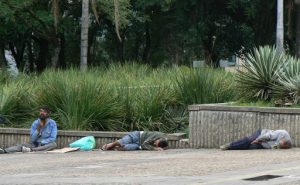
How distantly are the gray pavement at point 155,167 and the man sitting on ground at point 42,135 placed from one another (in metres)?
1.19

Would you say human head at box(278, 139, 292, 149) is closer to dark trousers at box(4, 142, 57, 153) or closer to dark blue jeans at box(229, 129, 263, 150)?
dark blue jeans at box(229, 129, 263, 150)

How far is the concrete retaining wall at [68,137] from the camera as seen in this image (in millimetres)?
16062

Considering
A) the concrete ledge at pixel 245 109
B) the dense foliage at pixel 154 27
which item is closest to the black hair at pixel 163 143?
the concrete ledge at pixel 245 109

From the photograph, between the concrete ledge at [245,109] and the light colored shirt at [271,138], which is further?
the concrete ledge at [245,109]

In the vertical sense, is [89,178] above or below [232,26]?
below

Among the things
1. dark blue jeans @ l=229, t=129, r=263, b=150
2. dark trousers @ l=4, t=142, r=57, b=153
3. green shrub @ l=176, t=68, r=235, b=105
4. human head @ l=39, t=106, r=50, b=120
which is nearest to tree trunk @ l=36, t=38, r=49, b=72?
green shrub @ l=176, t=68, r=235, b=105

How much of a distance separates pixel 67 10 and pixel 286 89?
2171cm

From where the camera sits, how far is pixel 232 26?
3881cm

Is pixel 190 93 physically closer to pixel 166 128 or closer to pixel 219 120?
pixel 166 128

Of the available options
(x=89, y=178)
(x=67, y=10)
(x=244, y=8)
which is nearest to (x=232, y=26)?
(x=244, y=8)

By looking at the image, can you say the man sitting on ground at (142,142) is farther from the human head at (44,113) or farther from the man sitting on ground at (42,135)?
the human head at (44,113)

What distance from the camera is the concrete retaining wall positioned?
1606cm

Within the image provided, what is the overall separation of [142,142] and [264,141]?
8.93 feet

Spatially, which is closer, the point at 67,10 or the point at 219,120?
the point at 219,120
